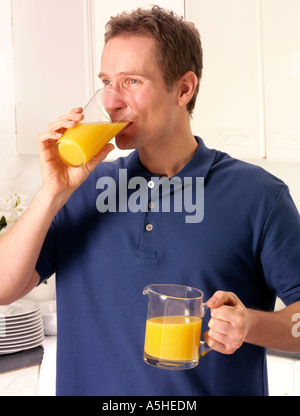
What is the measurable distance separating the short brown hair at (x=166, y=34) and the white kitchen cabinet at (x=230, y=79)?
3.87 feet

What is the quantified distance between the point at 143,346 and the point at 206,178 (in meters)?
0.38

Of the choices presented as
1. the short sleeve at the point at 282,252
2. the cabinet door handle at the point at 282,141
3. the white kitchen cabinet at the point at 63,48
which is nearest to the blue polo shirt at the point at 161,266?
the short sleeve at the point at 282,252

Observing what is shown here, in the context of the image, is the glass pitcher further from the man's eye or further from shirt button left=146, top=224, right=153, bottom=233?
the man's eye

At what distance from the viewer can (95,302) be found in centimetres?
120

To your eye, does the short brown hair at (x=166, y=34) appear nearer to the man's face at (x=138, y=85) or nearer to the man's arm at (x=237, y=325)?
the man's face at (x=138, y=85)

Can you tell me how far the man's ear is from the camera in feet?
4.46

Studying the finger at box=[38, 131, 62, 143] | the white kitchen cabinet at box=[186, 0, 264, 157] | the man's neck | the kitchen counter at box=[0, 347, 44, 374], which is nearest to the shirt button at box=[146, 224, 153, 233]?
the man's neck

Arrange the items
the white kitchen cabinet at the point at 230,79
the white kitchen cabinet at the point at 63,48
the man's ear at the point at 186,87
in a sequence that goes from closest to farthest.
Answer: the man's ear at the point at 186,87 → the white kitchen cabinet at the point at 63,48 → the white kitchen cabinet at the point at 230,79

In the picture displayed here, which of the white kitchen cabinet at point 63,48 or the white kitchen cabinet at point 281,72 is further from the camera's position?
the white kitchen cabinet at point 281,72

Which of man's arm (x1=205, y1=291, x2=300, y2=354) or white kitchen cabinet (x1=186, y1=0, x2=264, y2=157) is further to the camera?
white kitchen cabinet (x1=186, y1=0, x2=264, y2=157)

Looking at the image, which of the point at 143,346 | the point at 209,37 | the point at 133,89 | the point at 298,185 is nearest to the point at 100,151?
the point at 133,89

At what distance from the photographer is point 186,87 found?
1378 mm

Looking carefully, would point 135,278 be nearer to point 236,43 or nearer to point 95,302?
point 95,302

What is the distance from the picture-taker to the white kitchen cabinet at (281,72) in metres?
2.68
